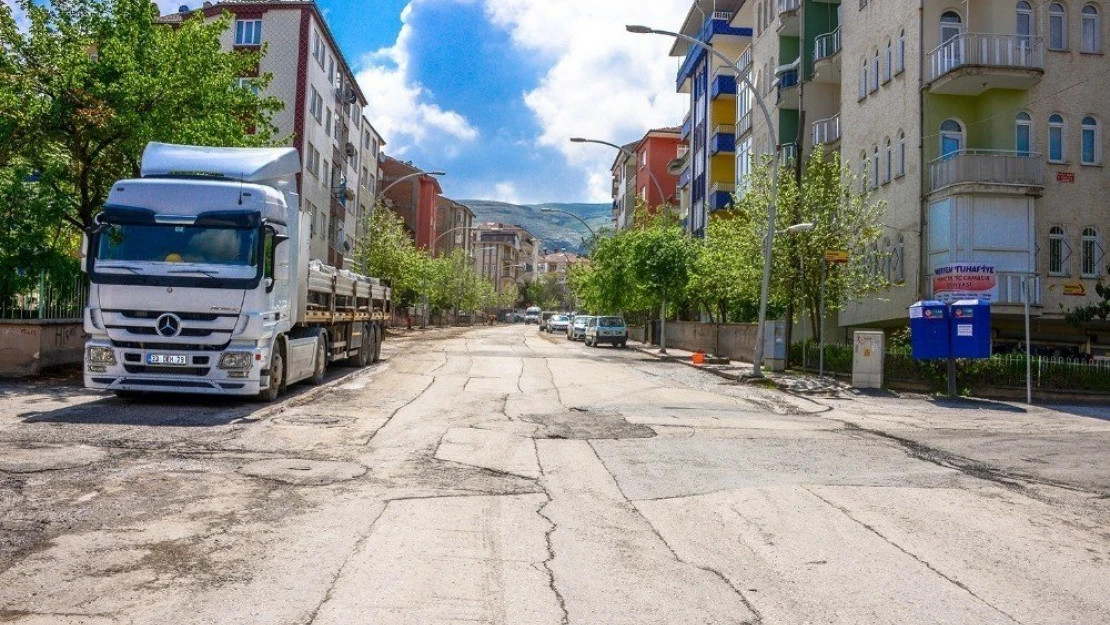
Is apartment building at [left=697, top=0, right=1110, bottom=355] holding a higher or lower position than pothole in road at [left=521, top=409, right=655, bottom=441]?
higher

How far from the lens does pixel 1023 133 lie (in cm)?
2614

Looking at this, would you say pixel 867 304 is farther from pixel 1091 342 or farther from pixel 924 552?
pixel 924 552

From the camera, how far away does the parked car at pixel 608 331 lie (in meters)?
48.7

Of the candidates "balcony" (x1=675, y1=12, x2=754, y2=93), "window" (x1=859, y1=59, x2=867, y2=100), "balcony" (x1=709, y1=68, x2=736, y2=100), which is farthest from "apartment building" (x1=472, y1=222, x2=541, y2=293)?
"window" (x1=859, y1=59, x2=867, y2=100)

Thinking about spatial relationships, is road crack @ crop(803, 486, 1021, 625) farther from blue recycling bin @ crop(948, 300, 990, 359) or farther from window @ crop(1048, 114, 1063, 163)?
window @ crop(1048, 114, 1063, 163)

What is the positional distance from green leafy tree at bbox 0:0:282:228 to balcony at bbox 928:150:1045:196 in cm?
1897

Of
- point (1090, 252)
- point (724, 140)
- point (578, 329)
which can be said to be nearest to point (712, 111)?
point (724, 140)

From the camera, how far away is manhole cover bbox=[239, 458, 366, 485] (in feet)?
26.3

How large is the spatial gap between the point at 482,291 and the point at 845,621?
112 meters

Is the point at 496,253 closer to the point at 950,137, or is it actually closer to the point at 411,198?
the point at 411,198

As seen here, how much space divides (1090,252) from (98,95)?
84.6 ft

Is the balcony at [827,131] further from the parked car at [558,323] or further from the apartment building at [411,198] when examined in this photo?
the apartment building at [411,198]

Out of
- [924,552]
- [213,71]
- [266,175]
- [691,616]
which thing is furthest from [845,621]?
[213,71]

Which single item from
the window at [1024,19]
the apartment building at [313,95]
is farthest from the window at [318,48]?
the window at [1024,19]
